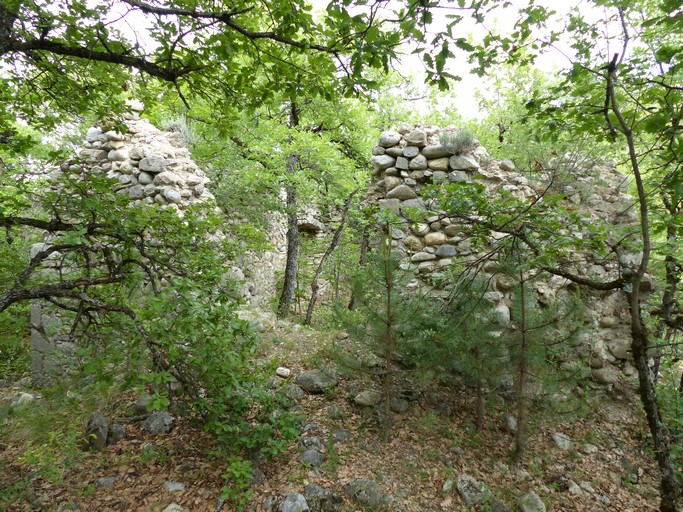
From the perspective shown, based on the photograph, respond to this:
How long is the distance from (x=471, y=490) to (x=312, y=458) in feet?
5.53

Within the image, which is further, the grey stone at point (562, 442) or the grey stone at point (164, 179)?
the grey stone at point (164, 179)

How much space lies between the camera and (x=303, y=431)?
3.98 meters

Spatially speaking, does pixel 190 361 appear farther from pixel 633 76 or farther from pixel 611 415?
pixel 611 415

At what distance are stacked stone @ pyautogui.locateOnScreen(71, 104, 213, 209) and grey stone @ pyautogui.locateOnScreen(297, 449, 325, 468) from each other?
4625mm

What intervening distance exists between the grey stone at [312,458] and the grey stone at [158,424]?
5.09 ft

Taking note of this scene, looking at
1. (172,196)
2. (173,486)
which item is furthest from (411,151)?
(173,486)

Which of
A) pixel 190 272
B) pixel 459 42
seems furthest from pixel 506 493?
pixel 459 42

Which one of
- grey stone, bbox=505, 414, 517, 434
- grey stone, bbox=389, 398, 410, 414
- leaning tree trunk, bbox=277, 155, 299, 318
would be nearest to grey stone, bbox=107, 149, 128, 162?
leaning tree trunk, bbox=277, 155, 299, 318

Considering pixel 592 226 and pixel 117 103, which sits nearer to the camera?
pixel 592 226

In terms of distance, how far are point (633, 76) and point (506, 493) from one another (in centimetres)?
413

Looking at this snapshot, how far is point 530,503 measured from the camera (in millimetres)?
3516

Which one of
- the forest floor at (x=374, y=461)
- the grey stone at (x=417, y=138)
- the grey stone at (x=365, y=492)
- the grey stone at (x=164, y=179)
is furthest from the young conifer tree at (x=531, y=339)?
the grey stone at (x=164, y=179)

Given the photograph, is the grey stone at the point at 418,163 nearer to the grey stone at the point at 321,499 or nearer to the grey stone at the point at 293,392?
the grey stone at the point at 293,392

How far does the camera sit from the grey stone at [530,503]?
3477 mm
